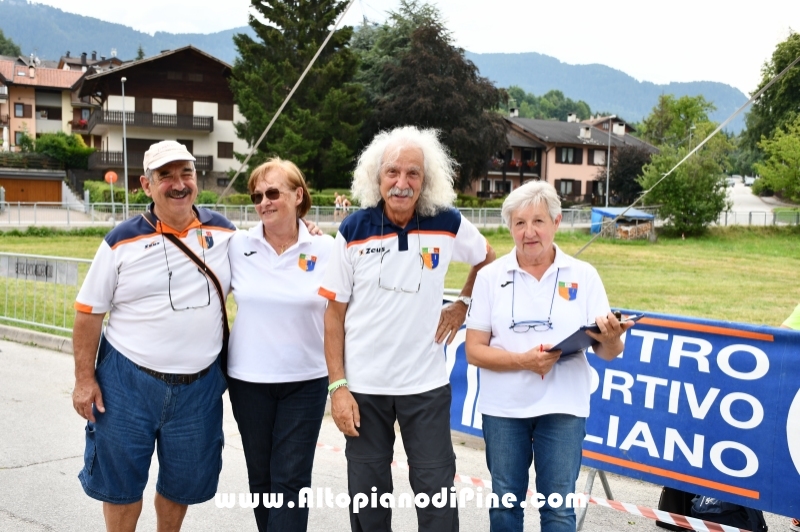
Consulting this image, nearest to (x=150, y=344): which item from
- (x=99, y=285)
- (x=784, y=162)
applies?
(x=99, y=285)

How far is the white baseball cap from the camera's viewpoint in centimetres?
318

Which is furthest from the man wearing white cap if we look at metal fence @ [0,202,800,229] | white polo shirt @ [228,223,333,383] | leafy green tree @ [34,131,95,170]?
leafy green tree @ [34,131,95,170]

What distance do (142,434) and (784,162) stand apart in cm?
3289

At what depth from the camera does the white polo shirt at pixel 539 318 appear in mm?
3088

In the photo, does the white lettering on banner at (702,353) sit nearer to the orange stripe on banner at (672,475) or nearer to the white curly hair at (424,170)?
the orange stripe on banner at (672,475)

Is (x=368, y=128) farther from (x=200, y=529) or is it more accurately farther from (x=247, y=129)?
(x=200, y=529)

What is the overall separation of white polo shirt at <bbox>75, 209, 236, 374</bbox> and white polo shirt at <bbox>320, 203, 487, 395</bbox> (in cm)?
58

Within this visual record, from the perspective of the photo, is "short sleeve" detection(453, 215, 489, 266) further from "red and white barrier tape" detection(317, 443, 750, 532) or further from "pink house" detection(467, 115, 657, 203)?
"pink house" detection(467, 115, 657, 203)

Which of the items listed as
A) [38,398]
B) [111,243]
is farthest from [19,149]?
[111,243]

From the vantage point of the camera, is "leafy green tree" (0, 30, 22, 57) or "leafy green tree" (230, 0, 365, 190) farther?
"leafy green tree" (0, 30, 22, 57)

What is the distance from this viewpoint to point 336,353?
3.12 meters

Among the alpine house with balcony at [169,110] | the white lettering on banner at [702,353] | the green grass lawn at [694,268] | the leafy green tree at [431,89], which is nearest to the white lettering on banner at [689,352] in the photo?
the white lettering on banner at [702,353]

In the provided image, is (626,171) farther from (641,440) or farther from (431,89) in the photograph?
(641,440)

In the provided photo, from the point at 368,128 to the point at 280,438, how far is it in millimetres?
46931
